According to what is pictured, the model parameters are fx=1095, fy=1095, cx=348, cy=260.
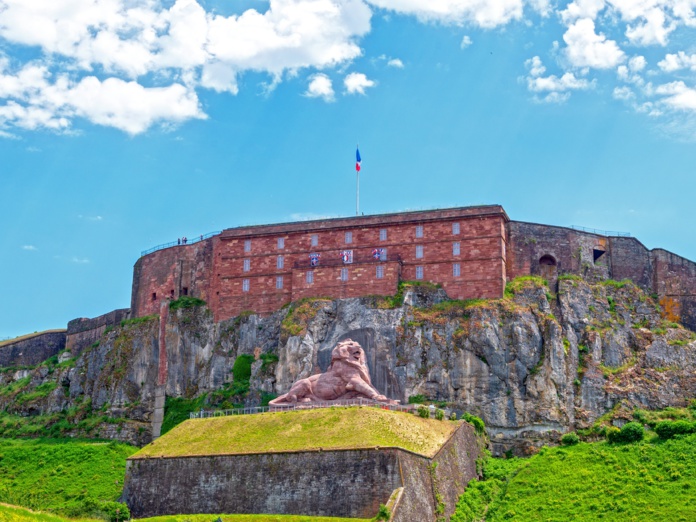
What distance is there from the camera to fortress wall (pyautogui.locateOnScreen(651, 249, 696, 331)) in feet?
278

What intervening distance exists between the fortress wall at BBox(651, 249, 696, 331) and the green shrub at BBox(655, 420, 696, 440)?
17373mm

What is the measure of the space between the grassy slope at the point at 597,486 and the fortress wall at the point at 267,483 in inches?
239

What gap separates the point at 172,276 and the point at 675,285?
42.0 meters

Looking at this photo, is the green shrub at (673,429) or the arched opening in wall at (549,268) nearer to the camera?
the green shrub at (673,429)

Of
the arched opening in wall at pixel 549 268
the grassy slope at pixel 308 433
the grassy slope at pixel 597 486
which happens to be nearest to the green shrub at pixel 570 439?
the grassy slope at pixel 597 486

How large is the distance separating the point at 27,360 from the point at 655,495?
6744 cm

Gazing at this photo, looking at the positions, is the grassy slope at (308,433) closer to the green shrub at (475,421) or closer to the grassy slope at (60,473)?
the green shrub at (475,421)

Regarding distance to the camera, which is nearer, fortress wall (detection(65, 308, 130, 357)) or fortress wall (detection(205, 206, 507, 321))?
fortress wall (detection(205, 206, 507, 321))

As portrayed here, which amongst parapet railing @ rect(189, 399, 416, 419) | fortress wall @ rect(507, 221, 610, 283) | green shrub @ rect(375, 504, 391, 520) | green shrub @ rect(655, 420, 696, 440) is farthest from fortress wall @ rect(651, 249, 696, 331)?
green shrub @ rect(375, 504, 391, 520)

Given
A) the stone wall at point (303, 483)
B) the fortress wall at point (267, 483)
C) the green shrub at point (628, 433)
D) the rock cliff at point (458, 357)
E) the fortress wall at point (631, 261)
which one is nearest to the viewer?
the stone wall at point (303, 483)

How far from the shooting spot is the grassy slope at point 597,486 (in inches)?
2381

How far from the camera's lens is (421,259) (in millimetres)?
86312

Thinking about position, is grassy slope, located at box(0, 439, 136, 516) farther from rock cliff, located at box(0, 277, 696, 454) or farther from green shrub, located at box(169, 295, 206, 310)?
green shrub, located at box(169, 295, 206, 310)

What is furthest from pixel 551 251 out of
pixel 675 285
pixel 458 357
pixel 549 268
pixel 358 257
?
pixel 358 257
